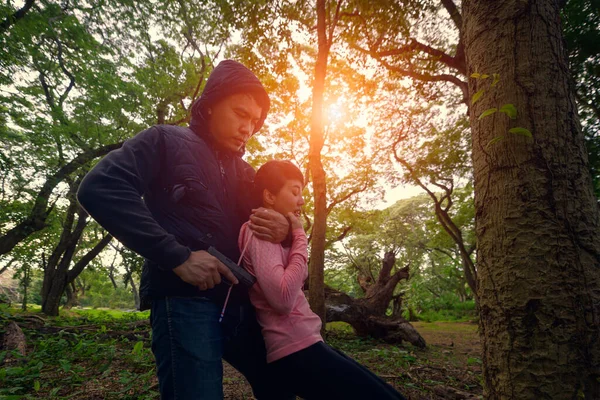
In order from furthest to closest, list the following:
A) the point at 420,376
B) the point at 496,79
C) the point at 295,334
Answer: the point at 420,376
the point at 496,79
the point at 295,334

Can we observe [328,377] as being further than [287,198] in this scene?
No

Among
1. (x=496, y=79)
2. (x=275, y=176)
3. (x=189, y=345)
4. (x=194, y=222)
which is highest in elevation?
(x=496, y=79)

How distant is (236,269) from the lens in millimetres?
1308

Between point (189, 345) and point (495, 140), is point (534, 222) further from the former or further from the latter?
point (189, 345)

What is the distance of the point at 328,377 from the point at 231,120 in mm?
1404

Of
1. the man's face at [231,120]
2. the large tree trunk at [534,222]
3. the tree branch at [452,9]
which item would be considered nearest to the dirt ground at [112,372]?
the large tree trunk at [534,222]

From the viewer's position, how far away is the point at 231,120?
1559 mm

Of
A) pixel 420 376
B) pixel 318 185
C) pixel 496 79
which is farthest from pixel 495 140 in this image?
pixel 420 376

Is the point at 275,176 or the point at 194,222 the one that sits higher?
the point at 275,176

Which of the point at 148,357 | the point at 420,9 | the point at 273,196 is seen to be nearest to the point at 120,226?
the point at 273,196

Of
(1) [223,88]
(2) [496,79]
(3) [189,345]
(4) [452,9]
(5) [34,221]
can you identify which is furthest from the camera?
(5) [34,221]

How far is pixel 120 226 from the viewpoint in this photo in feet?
3.52

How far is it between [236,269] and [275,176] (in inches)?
22.4

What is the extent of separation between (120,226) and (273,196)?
0.77 m
